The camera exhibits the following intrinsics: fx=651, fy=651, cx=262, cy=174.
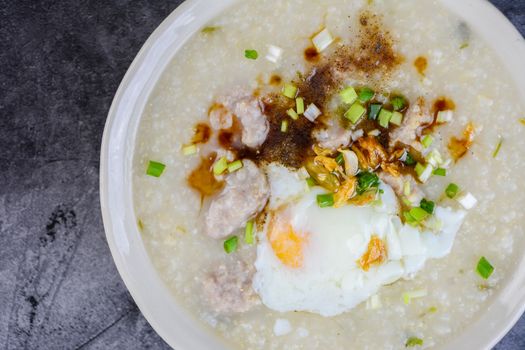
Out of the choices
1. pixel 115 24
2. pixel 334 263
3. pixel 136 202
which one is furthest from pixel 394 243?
pixel 115 24

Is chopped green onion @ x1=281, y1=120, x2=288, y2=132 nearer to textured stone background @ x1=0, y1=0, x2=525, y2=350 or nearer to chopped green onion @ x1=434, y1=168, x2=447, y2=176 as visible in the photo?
chopped green onion @ x1=434, y1=168, x2=447, y2=176

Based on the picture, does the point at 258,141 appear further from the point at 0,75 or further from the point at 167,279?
the point at 0,75

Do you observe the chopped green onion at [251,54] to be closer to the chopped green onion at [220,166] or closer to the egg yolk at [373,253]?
the chopped green onion at [220,166]

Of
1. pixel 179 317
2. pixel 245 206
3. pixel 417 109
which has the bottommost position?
pixel 179 317

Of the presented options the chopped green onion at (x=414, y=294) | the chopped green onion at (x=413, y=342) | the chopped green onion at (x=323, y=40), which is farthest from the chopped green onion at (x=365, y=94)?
the chopped green onion at (x=413, y=342)

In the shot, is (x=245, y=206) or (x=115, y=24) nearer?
(x=245, y=206)

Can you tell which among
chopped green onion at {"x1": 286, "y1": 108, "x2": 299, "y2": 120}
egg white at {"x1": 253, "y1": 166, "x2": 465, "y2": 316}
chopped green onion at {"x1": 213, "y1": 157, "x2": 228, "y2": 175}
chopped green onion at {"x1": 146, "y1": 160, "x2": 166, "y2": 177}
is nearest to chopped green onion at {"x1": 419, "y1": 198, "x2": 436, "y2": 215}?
egg white at {"x1": 253, "y1": 166, "x2": 465, "y2": 316}

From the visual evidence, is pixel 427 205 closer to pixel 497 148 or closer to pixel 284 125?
pixel 497 148
